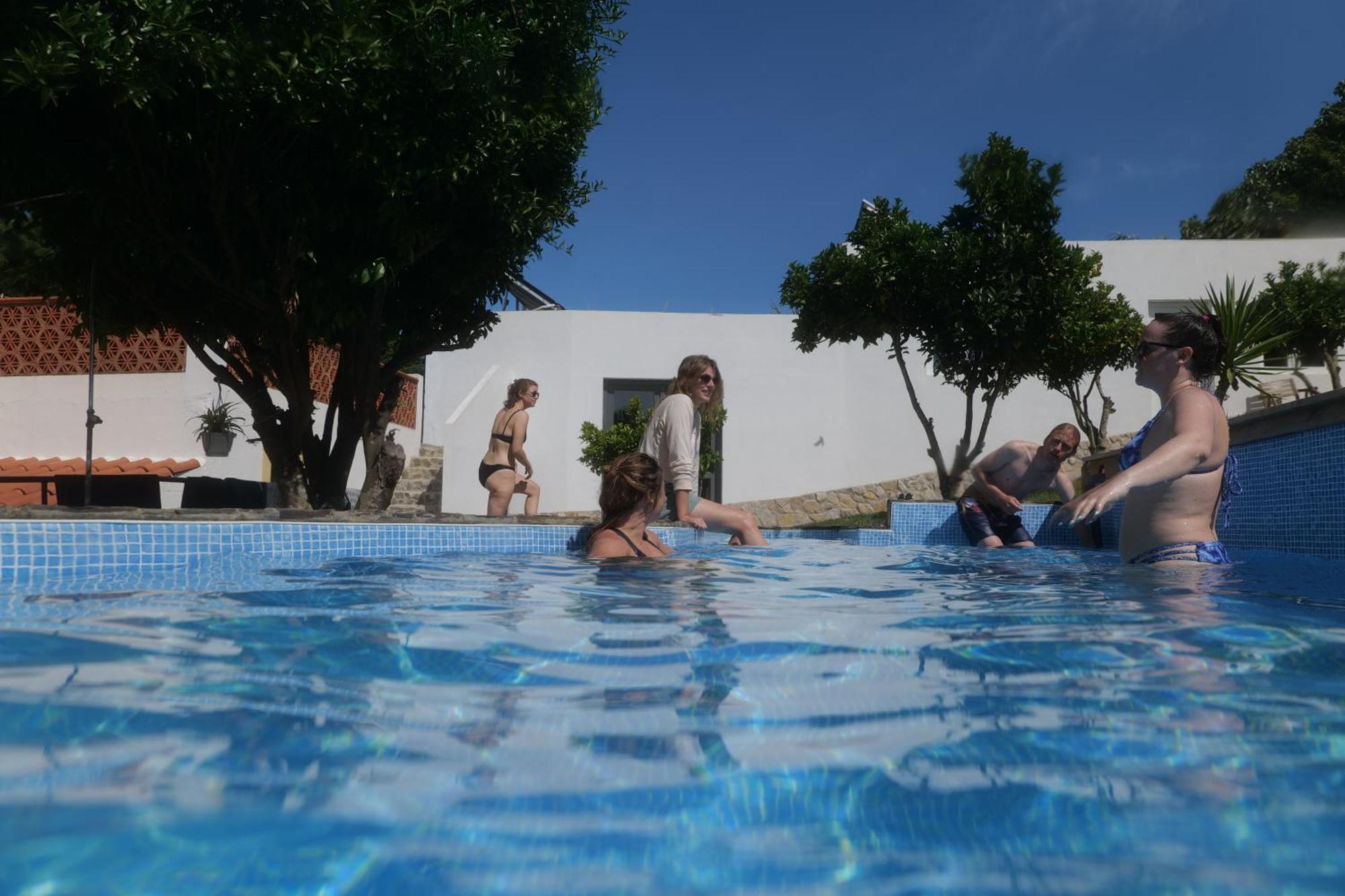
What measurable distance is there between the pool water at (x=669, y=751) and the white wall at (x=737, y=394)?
14429mm

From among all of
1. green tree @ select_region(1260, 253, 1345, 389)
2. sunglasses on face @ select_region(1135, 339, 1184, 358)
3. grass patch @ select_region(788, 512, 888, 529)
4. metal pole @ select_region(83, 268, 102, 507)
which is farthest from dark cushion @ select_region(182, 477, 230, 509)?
green tree @ select_region(1260, 253, 1345, 389)

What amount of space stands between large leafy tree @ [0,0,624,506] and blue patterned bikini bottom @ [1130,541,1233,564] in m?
4.72

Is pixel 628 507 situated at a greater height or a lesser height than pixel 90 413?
lesser

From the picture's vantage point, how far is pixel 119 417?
10406 millimetres

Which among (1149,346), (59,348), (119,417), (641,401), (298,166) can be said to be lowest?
(1149,346)

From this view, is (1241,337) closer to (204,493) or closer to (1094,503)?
(1094,503)

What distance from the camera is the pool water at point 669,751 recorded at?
1145 mm

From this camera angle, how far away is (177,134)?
5.66m

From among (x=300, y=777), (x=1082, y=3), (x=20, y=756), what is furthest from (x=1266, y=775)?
(x=1082, y=3)

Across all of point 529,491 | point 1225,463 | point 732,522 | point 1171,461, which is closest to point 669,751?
point 1171,461

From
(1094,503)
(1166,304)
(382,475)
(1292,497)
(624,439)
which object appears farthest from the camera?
(1166,304)

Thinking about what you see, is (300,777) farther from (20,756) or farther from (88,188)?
(88,188)

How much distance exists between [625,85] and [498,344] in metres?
10.8

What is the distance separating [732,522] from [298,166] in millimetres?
3828
